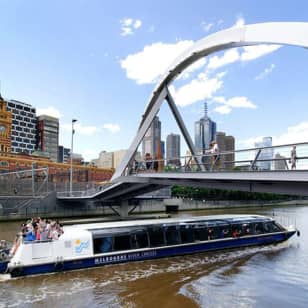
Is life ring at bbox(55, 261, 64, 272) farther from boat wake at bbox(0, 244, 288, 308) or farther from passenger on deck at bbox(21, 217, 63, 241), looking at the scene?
passenger on deck at bbox(21, 217, 63, 241)

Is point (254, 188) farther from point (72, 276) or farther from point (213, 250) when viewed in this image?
point (72, 276)

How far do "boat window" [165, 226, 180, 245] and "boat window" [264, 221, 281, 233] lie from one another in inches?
299

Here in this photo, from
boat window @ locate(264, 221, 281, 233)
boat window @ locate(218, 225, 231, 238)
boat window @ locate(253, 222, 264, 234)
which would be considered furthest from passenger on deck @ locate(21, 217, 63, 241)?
boat window @ locate(264, 221, 281, 233)

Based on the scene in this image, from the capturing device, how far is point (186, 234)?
2217 centimetres

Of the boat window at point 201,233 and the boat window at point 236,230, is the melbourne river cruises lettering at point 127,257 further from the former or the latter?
the boat window at point 236,230

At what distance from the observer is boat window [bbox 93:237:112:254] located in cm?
1906

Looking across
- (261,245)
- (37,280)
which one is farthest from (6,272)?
(261,245)

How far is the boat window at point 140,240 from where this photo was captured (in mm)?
20344

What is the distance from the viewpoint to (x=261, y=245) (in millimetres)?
24672

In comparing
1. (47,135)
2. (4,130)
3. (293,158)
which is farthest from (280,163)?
(47,135)

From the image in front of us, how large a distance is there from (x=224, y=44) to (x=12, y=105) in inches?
5046

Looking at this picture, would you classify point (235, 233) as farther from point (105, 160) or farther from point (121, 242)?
point (105, 160)

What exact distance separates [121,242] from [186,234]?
4509mm

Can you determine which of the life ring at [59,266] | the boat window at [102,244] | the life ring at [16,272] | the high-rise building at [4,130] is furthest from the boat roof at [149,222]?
the high-rise building at [4,130]
